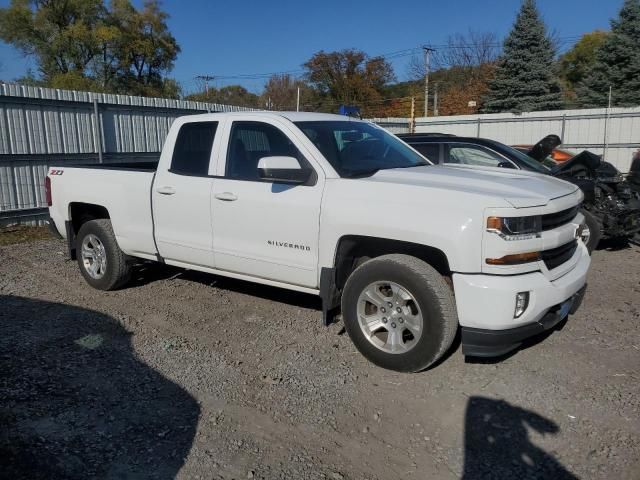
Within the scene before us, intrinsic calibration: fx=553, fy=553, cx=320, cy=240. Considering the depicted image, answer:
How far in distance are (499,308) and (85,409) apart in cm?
279

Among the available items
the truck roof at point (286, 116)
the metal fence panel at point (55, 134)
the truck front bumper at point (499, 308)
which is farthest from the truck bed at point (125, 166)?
the metal fence panel at point (55, 134)

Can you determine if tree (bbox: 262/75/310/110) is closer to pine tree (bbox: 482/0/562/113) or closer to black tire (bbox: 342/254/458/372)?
pine tree (bbox: 482/0/562/113)

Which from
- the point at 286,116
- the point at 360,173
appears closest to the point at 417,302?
the point at 360,173

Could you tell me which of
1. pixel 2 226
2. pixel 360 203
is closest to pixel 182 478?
pixel 360 203

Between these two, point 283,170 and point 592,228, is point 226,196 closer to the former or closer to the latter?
point 283,170

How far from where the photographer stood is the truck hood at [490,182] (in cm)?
375

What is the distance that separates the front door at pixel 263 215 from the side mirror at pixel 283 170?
2.8 inches

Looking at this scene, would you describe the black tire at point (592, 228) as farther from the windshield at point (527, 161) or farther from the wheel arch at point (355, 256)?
the wheel arch at point (355, 256)

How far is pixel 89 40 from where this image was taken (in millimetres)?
41312

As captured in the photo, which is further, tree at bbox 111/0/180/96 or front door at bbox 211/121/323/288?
tree at bbox 111/0/180/96

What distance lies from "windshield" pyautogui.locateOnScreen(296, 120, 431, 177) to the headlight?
1.27 metres

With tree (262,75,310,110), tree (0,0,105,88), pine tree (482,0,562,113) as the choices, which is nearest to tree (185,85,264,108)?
tree (262,75,310,110)

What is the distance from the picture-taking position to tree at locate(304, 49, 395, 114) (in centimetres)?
4769

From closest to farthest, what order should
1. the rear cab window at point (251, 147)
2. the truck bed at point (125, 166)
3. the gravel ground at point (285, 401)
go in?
the gravel ground at point (285, 401)
the rear cab window at point (251, 147)
the truck bed at point (125, 166)
